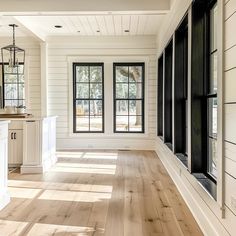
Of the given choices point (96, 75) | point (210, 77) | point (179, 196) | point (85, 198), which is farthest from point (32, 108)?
point (210, 77)

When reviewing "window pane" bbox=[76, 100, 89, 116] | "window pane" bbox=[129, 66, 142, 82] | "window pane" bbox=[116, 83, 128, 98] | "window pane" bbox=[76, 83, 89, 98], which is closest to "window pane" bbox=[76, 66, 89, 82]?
"window pane" bbox=[76, 83, 89, 98]

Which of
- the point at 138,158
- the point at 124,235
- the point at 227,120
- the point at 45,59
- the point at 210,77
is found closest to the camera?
the point at 227,120

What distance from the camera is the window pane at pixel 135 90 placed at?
8.41 m

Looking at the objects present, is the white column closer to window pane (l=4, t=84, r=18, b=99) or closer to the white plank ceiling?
the white plank ceiling

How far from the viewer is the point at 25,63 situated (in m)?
8.34

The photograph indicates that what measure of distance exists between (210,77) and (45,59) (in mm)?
5749

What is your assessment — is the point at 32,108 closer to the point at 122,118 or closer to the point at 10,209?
the point at 122,118

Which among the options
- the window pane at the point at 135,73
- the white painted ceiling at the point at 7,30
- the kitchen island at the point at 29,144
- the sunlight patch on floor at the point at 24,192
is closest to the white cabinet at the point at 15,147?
the kitchen island at the point at 29,144

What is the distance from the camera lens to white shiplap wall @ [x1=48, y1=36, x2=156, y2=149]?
8281 millimetres

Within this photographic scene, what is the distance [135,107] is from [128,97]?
33 cm

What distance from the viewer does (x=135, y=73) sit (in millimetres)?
8375

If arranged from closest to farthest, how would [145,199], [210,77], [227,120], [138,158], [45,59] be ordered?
[227,120] → [210,77] → [145,199] → [138,158] → [45,59]

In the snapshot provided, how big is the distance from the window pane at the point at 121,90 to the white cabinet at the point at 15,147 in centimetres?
345

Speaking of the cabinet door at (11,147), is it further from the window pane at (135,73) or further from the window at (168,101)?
the window pane at (135,73)
